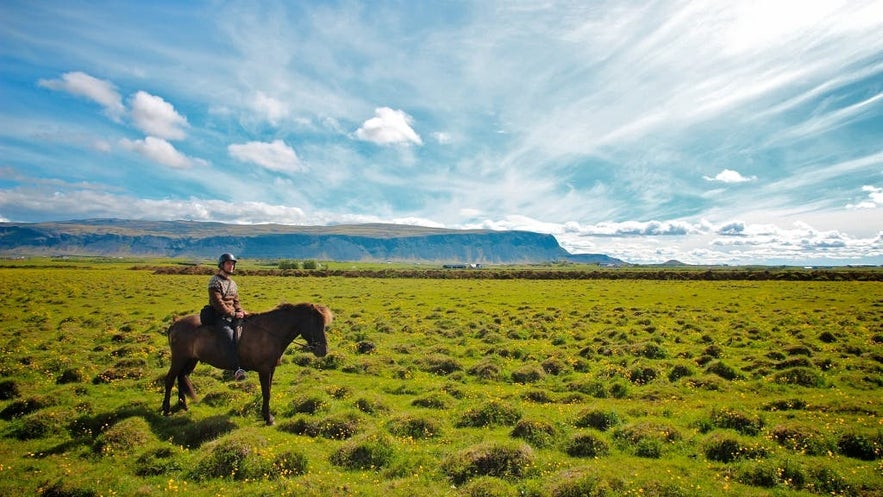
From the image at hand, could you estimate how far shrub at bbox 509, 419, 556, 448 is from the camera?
37.4 ft

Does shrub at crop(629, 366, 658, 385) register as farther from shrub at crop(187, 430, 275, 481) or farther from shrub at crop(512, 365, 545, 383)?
shrub at crop(187, 430, 275, 481)

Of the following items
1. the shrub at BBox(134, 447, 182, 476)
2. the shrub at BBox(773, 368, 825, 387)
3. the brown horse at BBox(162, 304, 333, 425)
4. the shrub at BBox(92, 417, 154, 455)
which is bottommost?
the shrub at BBox(134, 447, 182, 476)

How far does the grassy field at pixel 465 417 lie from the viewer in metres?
9.37

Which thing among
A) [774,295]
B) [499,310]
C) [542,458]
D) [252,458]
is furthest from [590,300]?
[252,458]

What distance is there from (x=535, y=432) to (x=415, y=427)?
11.3 feet

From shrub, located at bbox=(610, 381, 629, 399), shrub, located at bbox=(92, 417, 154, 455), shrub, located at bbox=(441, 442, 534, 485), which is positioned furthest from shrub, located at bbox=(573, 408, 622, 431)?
shrub, located at bbox=(92, 417, 154, 455)

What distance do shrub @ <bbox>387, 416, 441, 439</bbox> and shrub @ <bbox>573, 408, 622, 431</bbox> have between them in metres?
4.37

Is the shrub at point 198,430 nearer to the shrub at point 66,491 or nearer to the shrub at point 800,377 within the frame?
the shrub at point 66,491

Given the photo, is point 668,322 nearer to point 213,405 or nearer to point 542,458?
point 542,458

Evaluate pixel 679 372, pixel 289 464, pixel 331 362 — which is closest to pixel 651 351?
pixel 679 372

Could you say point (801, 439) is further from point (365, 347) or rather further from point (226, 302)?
point (365, 347)

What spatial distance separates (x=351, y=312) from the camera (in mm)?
39062

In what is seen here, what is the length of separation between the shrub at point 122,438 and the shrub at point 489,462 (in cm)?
796

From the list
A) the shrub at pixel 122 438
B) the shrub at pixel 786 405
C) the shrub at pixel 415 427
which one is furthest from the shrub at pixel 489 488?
the shrub at pixel 786 405
